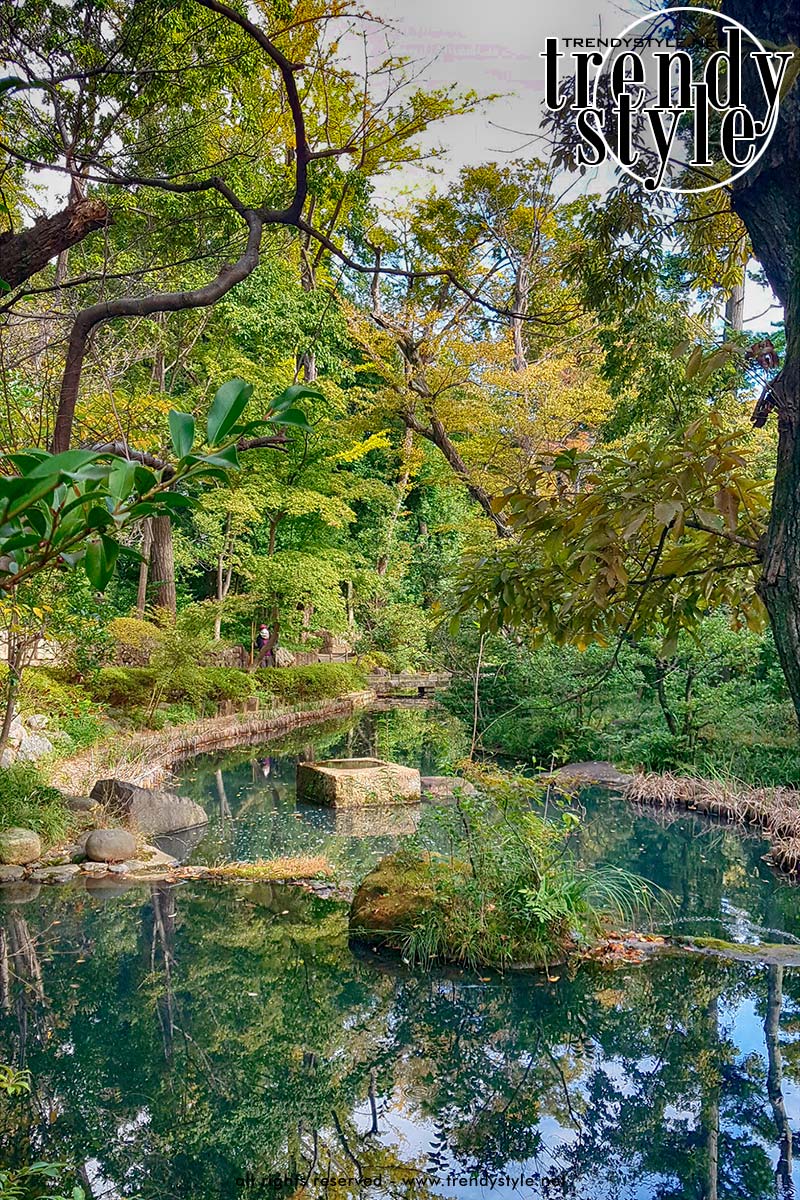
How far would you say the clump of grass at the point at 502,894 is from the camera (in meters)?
4.72

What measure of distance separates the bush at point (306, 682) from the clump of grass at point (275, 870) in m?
7.97

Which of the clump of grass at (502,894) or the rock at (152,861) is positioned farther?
the rock at (152,861)

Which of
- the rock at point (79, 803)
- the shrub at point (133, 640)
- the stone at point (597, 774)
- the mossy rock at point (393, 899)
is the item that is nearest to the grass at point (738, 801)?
the stone at point (597, 774)

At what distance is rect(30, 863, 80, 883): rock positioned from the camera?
6035mm

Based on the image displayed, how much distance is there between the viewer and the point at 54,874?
6.07 metres

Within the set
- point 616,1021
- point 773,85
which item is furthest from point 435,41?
point 616,1021

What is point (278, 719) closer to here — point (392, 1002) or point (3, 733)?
point (3, 733)

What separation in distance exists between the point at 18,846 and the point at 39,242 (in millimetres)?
4886

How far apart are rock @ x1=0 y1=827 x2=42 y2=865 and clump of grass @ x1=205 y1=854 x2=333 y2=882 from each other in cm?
125

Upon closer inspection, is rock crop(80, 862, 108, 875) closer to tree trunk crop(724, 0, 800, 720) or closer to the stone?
the stone

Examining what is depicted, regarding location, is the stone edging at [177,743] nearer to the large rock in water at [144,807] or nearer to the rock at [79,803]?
the large rock in water at [144,807]

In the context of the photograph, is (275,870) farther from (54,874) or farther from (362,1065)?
(362,1065)

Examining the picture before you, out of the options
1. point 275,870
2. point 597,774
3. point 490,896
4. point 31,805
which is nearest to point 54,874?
point 31,805

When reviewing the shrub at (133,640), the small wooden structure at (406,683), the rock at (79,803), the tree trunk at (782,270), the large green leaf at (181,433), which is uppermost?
the tree trunk at (782,270)
